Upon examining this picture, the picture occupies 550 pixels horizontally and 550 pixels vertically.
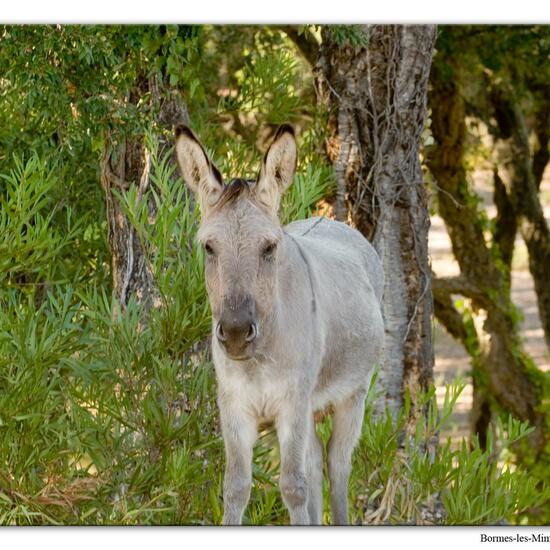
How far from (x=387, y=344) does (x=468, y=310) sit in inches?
123

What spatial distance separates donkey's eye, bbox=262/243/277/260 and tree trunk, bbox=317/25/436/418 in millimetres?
2701

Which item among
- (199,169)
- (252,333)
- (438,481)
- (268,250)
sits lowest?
(438,481)

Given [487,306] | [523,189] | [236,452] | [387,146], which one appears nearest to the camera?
[236,452]

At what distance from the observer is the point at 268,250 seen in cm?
347

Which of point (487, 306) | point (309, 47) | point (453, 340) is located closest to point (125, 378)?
point (309, 47)

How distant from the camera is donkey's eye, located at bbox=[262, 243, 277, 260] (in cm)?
346

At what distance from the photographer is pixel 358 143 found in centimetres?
614

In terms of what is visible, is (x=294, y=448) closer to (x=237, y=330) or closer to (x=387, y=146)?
(x=237, y=330)

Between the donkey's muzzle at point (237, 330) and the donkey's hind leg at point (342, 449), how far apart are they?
1030mm

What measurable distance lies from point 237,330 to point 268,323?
11.1 inches

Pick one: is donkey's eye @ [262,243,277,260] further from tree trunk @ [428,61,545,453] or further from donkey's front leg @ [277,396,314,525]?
tree trunk @ [428,61,545,453]

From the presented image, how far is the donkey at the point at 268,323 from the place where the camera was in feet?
11.1

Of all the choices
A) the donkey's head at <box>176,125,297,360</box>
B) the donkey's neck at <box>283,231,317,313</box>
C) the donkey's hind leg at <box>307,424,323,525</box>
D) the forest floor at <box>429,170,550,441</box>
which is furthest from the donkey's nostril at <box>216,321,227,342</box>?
the forest floor at <box>429,170,550,441</box>

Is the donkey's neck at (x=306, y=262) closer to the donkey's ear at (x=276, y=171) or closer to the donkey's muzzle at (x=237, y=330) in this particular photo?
the donkey's ear at (x=276, y=171)
